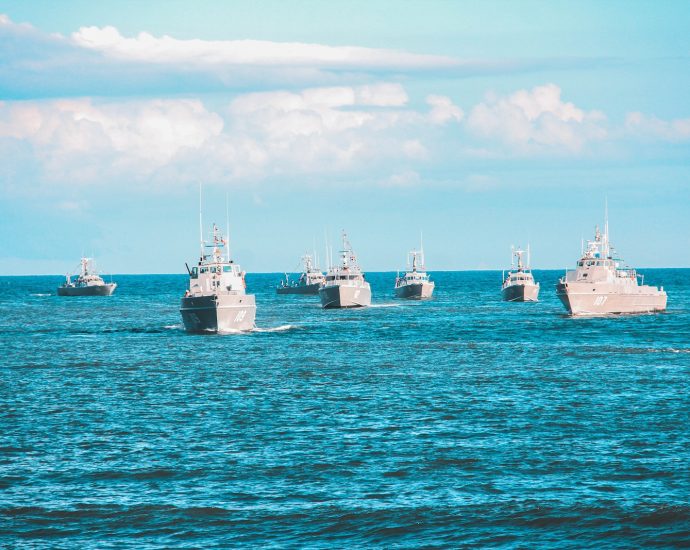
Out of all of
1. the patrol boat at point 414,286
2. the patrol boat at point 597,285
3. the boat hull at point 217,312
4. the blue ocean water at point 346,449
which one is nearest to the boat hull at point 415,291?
the patrol boat at point 414,286

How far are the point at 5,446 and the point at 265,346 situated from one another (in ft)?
135

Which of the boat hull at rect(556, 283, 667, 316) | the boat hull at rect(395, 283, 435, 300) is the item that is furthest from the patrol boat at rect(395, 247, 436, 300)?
the boat hull at rect(556, 283, 667, 316)

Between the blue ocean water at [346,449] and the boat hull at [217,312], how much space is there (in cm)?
1288

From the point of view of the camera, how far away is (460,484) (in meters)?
29.8

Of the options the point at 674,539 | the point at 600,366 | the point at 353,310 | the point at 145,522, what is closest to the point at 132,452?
the point at 145,522

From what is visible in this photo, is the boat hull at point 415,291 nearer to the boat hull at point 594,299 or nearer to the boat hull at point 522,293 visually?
the boat hull at point 522,293

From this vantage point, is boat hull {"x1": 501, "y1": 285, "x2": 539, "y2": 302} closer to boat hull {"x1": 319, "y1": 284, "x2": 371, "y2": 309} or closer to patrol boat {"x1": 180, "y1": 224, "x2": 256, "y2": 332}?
boat hull {"x1": 319, "y1": 284, "x2": 371, "y2": 309}

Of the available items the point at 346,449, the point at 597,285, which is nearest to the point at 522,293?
the point at 597,285

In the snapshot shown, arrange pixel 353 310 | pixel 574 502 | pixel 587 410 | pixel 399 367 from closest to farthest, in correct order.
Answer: pixel 574 502 → pixel 587 410 → pixel 399 367 → pixel 353 310

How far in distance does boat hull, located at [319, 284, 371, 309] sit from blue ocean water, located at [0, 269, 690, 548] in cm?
6881

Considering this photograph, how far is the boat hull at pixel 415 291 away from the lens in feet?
606

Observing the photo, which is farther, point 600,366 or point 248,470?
point 600,366

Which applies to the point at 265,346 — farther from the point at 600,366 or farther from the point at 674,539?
the point at 674,539

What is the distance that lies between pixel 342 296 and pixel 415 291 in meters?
47.4
